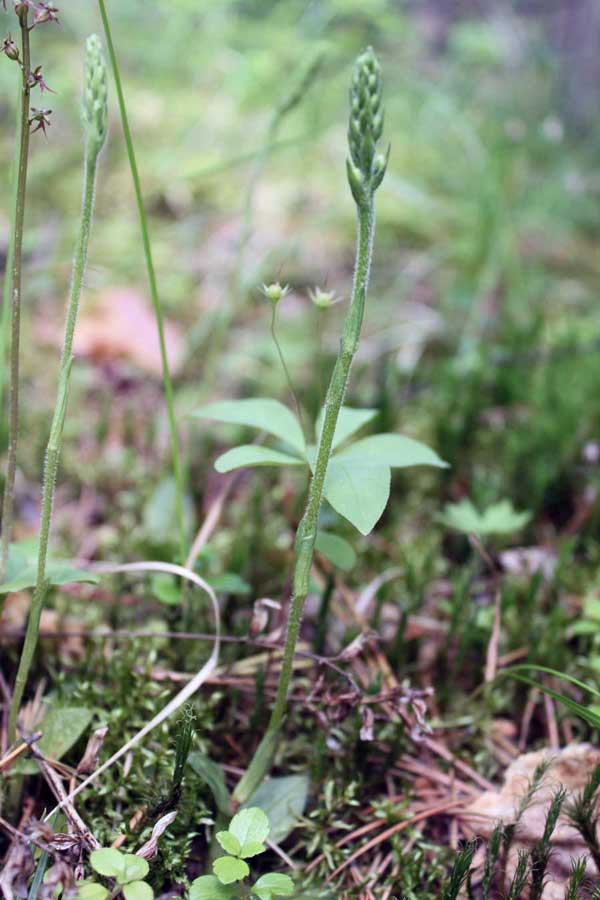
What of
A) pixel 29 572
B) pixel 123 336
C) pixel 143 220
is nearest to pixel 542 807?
pixel 29 572

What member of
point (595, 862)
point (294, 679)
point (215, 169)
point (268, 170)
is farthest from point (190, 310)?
point (595, 862)

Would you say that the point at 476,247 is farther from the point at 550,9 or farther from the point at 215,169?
the point at 550,9

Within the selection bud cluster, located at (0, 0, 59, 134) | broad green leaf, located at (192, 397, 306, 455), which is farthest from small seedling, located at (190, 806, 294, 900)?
bud cluster, located at (0, 0, 59, 134)

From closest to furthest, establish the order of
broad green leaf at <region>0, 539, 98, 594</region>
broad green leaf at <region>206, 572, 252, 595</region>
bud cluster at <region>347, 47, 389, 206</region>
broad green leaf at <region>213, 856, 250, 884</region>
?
bud cluster at <region>347, 47, 389, 206</region>
broad green leaf at <region>213, 856, 250, 884</region>
broad green leaf at <region>0, 539, 98, 594</region>
broad green leaf at <region>206, 572, 252, 595</region>

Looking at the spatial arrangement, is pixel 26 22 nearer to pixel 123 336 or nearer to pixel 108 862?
pixel 108 862

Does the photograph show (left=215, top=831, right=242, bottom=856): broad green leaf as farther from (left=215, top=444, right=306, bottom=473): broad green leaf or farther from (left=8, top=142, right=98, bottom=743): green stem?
(left=215, top=444, right=306, bottom=473): broad green leaf

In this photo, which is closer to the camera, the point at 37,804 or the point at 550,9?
the point at 37,804

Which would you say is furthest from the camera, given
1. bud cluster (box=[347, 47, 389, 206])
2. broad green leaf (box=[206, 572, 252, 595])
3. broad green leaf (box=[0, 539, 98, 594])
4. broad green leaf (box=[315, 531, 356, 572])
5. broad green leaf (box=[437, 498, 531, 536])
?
broad green leaf (box=[437, 498, 531, 536])
